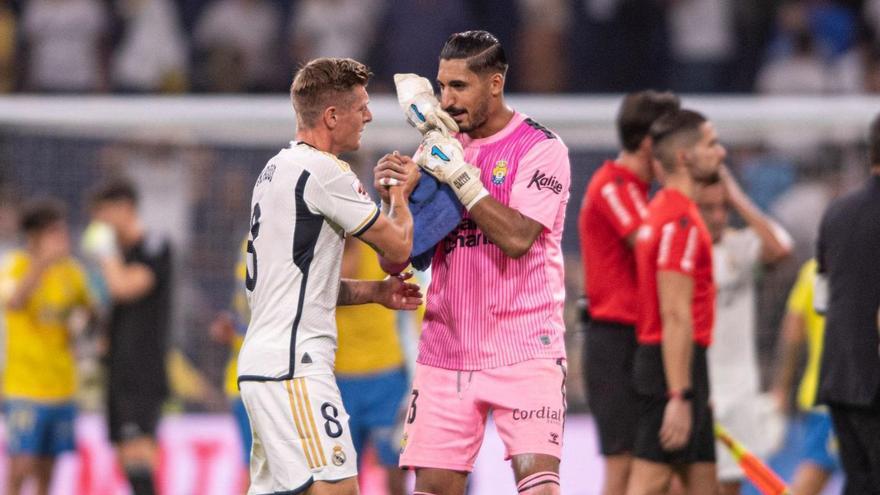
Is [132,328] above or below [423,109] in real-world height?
below

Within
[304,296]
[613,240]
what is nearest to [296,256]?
[304,296]

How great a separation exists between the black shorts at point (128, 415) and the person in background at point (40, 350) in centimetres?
40

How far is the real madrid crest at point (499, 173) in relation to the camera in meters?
5.54

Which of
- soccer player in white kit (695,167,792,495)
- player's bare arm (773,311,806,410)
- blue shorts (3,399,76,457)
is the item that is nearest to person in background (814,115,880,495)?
soccer player in white kit (695,167,792,495)

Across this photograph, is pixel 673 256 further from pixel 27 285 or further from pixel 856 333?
pixel 27 285

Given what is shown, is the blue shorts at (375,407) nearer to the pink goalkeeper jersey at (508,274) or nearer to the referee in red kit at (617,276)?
the referee in red kit at (617,276)

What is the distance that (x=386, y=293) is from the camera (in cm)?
562

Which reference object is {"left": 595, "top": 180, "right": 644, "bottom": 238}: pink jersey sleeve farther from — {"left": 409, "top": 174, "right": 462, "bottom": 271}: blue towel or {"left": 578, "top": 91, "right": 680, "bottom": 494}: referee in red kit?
{"left": 409, "top": 174, "right": 462, "bottom": 271}: blue towel

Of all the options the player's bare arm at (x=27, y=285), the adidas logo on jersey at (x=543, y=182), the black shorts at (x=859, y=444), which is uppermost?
the adidas logo on jersey at (x=543, y=182)

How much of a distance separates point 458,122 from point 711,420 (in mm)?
2207

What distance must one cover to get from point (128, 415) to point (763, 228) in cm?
411

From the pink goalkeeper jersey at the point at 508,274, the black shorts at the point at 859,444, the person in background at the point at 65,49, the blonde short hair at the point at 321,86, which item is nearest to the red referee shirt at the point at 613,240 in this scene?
the black shorts at the point at 859,444

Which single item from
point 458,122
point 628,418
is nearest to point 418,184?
point 458,122

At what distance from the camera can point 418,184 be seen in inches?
214
